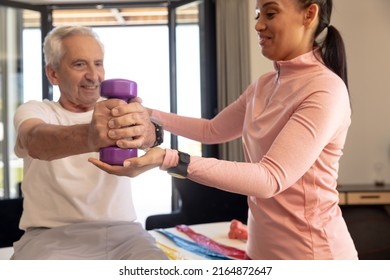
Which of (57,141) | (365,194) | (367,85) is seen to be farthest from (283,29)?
(365,194)

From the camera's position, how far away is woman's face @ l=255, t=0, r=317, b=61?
0.75m

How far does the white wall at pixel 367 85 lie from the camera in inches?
48.3

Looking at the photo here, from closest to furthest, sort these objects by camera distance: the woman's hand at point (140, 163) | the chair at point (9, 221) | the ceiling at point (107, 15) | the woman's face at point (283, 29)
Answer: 1. the woman's hand at point (140, 163)
2. the woman's face at point (283, 29)
3. the chair at point (9, 221)
4. the ceiling at point (107, 15)

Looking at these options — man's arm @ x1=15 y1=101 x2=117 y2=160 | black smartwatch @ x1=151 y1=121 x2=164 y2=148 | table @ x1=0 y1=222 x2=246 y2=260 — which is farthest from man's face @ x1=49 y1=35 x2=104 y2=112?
table @ x1=0 y1=222 x2=246 y2=260

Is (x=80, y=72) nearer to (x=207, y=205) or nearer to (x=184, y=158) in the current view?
(x=184, y=158)

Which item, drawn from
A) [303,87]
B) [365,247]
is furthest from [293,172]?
[365,247]

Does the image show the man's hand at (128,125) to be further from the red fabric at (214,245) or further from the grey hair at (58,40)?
the red fabric at (214,245)

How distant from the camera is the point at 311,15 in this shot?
0.77 meters

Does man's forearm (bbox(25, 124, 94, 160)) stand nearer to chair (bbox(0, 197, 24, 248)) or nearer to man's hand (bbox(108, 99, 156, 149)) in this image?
man's hand (bbox(108, 99, 156, 149))

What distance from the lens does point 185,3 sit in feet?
9.86

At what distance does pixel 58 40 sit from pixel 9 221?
0.81 metres

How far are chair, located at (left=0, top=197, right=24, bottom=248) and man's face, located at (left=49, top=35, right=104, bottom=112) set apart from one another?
2.20 ft

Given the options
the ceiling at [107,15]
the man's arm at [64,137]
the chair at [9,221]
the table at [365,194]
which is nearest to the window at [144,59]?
the ceiling at [107,15]
